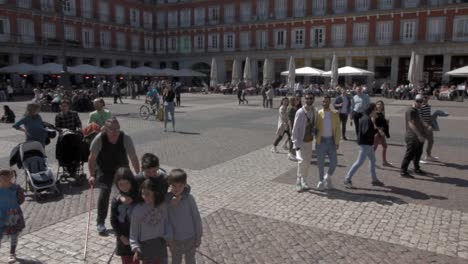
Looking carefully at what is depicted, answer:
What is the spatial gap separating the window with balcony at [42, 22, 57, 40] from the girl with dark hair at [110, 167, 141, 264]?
41.3 meters

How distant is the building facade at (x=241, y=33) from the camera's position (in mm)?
36219

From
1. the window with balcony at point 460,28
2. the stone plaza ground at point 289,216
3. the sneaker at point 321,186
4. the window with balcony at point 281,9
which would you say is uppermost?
the window with balcony at point 281,9

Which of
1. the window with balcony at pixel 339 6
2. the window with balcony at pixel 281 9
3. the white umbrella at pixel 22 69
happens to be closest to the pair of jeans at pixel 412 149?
the white umbrella at pixel 22 69

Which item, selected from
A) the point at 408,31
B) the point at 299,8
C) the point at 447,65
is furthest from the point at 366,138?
the point at 299,8

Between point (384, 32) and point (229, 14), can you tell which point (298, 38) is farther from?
point (229, 14)

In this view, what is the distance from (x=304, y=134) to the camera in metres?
7.09

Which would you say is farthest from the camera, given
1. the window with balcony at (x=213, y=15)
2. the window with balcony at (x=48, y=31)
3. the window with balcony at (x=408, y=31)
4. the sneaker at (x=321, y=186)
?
the window with balcony at (x=213, y=15)

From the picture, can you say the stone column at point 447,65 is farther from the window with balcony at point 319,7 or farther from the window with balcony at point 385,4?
the window with balcony at point 319,7

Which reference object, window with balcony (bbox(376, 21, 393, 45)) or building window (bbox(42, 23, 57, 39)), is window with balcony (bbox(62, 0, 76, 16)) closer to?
building window (bbox(42, 23, 57, 39))

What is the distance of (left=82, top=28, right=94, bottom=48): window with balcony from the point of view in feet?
143

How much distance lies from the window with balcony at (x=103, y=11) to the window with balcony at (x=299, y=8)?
21.8 metres

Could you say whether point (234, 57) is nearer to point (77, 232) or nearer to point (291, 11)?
point (291, 11)

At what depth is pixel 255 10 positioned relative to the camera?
149ft

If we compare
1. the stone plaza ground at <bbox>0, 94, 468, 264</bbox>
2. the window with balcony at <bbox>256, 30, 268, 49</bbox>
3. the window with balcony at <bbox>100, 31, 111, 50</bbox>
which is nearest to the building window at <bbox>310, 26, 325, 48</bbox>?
the window with balcony at <bbox>256, 30, 268, 49</bbox>
